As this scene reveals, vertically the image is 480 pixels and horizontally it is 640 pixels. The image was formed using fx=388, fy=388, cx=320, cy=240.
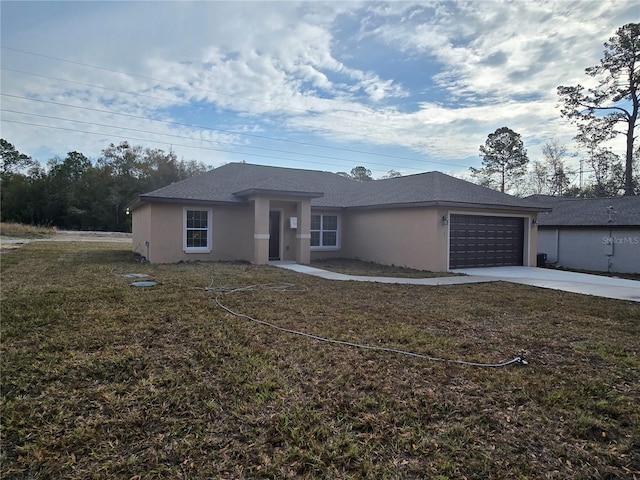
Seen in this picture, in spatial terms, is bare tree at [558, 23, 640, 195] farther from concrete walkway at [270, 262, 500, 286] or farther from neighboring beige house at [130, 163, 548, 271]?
concrete walkway at [270, 262, 500, 286]

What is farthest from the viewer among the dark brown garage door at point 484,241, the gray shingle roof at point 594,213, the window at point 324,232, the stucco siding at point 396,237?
the window at point 324,232

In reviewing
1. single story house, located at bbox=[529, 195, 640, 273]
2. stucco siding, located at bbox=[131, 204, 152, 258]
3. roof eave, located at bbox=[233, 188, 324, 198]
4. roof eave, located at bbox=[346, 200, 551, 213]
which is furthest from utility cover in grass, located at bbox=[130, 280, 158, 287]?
single story house, located at bbox=[529, 195, 640, 273]

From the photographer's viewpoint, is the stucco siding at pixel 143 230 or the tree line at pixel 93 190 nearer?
the stucco siding at pixel 143 230

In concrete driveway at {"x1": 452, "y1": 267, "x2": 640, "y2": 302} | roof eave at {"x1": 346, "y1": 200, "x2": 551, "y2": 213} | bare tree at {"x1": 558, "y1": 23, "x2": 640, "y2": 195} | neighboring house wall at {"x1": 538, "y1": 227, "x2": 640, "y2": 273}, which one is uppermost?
bare tree at {"x1": 558, "y1": 23, "x2": 640, "y2": 195}

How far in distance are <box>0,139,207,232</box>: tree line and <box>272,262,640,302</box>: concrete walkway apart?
37.9 m

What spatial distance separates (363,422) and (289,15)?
472 inches

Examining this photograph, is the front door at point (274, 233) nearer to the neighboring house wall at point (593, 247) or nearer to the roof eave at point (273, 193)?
the roof eave at point (273, 193)

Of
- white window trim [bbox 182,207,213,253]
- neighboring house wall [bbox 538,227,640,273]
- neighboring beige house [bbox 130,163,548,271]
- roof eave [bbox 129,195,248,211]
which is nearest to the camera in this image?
roof eave [bbox 129,195,248,211]

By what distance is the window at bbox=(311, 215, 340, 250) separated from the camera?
1666 centimetres

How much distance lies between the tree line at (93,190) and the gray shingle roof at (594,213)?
128 feet

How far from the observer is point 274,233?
611 inches

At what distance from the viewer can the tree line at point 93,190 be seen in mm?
44406

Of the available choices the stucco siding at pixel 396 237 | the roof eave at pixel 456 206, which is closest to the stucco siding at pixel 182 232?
the stucco siding at pixel 396 237

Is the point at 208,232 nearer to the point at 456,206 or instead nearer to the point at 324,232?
the point at 324,232
